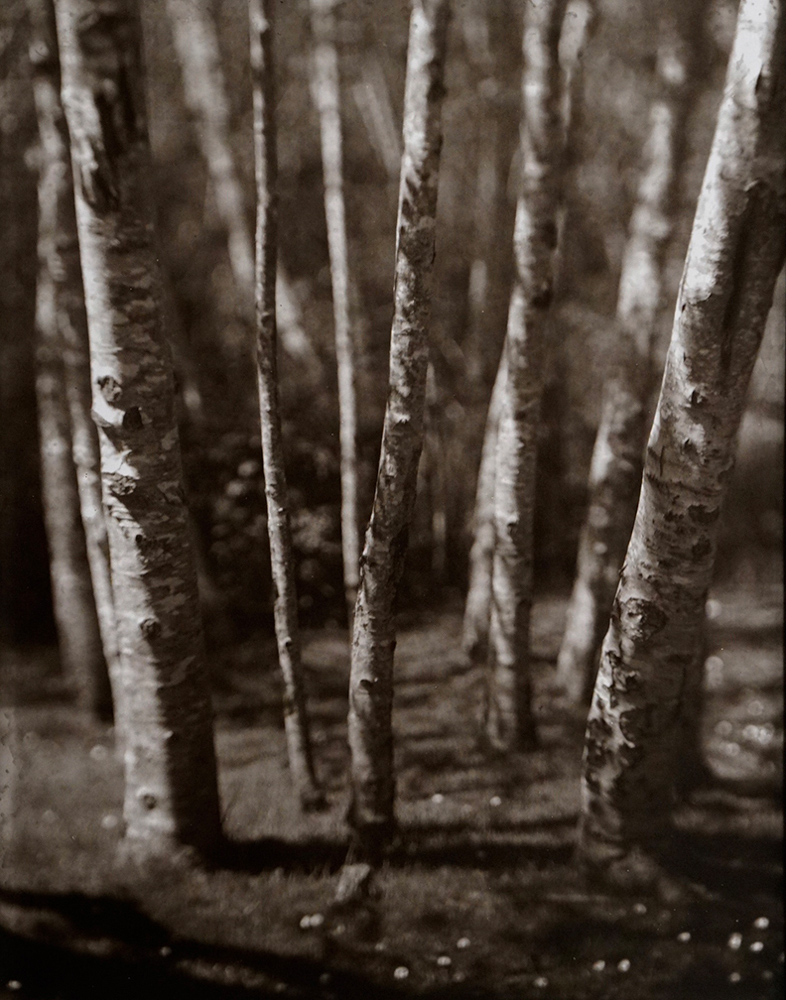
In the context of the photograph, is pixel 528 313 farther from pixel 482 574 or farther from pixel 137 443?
pixel 482 574

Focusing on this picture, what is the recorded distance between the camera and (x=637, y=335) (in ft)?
19.2

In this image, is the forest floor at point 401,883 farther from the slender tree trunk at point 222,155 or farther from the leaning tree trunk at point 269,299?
the slender tree trunk at point 222,155

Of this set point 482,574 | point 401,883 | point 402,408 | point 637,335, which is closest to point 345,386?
point 402,408

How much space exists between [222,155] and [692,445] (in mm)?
8408

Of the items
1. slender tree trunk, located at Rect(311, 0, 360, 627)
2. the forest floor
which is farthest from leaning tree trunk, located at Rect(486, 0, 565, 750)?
slender tree trunk, located at Rect(311, 0, 360, 627)

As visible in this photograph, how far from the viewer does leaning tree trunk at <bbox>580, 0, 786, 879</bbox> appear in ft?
10.8

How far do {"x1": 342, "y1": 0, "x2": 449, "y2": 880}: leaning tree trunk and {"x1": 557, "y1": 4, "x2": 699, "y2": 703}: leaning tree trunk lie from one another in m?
2.48

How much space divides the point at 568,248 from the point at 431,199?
28.1ft

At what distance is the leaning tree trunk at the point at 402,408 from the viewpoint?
12.1 ft

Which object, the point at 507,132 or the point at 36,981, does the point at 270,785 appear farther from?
the point at 507,132

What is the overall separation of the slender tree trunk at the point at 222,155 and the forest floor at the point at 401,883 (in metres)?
4.91

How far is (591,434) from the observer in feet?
32.9

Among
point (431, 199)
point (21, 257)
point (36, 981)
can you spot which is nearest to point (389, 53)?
point (21, 257)

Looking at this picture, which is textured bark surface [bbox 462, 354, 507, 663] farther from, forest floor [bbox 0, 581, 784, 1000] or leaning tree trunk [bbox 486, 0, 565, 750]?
leaning tree trunk [bbox 486, 0, 565, 750]
